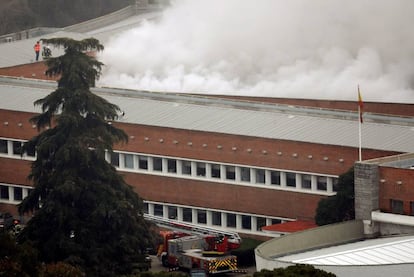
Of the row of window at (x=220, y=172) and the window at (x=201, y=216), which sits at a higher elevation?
the row of window at (x=220, y=172)

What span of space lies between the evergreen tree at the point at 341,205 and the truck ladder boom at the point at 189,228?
320 cm

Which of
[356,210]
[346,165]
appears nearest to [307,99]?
[346,165]

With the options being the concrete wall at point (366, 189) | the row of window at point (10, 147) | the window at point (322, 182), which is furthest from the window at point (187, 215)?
the concrete wall at point (366, 189)

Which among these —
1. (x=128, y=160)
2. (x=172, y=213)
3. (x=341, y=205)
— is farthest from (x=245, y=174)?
(x=341, y=205)

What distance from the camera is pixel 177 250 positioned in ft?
147

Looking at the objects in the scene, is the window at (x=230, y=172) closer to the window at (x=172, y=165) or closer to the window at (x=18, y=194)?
the window at (x=172, y=165)

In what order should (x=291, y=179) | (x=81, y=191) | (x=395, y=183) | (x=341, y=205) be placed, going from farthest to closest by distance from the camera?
(x=291, y=179)
(x=341, y=205)
(x=395, y=183)
(x=81, y=191)

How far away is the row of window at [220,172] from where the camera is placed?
4738 cm

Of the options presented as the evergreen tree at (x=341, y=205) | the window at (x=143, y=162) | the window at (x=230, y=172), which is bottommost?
the evergreen tree at (x=341, y=205)

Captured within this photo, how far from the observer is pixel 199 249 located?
45.0 m

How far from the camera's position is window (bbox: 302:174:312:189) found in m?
47.5

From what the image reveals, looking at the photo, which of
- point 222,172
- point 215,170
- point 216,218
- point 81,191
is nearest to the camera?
point 81,191

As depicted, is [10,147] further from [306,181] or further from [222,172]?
[306,181]

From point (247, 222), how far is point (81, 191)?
10.4 metres
